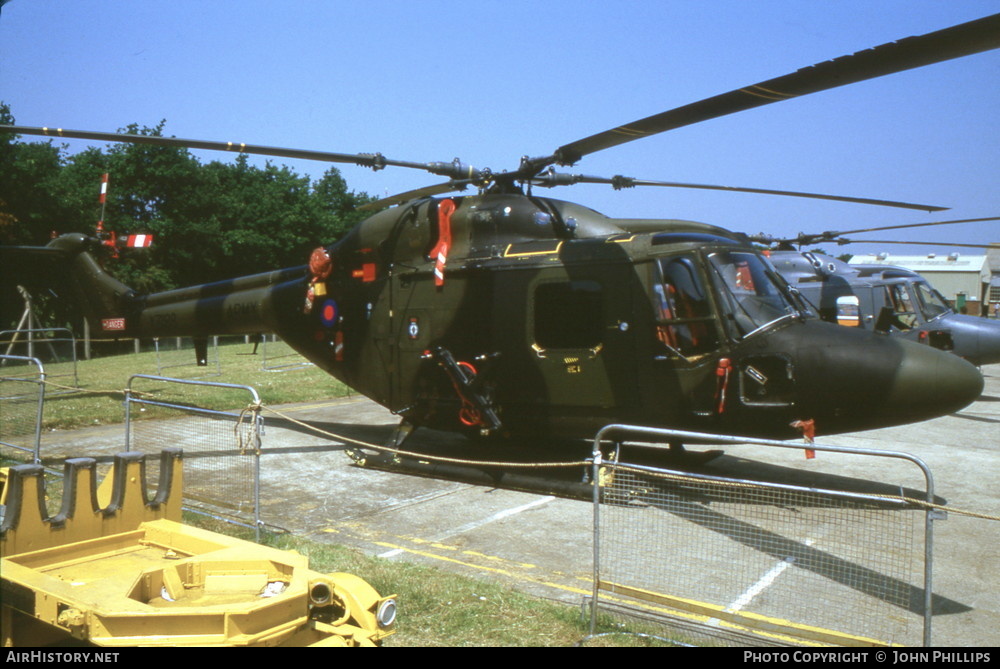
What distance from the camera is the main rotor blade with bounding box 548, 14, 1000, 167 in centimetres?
446

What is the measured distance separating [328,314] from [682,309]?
207 inches

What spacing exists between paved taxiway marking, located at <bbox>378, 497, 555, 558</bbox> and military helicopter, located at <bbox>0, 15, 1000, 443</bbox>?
94 centimetres

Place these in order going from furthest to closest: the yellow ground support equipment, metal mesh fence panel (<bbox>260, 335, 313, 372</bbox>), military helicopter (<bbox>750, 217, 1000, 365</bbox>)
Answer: metal mesh fence panel (<bbox>260, 335, 313, 372</bbox>)
military helicopter (<bbox>750, 217, 1000, 365</bbox>)
the yellow ground support equipment

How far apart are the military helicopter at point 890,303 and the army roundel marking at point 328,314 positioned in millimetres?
9510

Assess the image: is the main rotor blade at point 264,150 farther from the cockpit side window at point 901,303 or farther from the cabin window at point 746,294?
the cockpit side window at point 901,303

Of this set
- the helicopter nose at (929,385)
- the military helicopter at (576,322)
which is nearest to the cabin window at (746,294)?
the military helicopter at (576,322)

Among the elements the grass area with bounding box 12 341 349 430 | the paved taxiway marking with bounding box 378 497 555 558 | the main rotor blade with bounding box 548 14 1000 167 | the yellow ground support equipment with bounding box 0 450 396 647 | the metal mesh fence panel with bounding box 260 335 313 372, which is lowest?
the paved taxiway marking with bounding box 378 497 555 558

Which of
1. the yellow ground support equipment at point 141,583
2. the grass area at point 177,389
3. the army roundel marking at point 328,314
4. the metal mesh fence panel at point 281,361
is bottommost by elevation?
the grass area at point 177,389

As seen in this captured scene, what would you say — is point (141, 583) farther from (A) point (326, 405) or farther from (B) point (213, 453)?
(A) point (326, 405)

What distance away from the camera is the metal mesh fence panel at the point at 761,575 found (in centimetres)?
479

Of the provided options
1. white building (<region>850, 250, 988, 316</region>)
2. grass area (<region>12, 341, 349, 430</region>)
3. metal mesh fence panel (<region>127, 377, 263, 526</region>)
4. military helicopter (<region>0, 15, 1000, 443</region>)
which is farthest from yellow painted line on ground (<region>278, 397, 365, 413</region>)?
white building (<region>850, 250, 988, 316</region>)

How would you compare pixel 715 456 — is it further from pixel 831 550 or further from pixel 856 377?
pixel 831 550

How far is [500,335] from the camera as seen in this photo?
360 inches

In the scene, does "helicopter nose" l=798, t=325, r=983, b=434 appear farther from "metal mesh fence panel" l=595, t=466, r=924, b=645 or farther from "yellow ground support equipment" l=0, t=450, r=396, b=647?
"yellow ground support equipment" l=0, t=450, r=396, b=647
